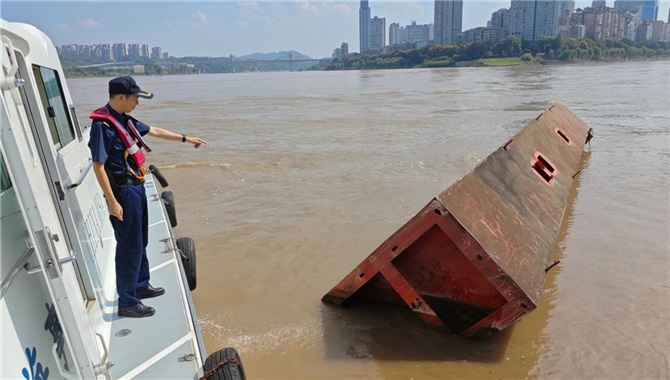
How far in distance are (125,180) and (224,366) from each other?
1454mm

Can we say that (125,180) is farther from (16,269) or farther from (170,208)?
(170,208)

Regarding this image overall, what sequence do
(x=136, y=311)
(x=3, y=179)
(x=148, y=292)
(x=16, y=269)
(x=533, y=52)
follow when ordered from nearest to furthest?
1. (x=16, y=269)
2. (x=3, y=179)
3. (x=136, y=311)
4. (x=148, y=292)
5. (x=533, y=52)

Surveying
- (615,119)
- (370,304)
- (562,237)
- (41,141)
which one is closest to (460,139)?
(615,119)

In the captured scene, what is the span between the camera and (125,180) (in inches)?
135

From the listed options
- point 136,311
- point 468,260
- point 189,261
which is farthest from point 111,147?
point 468,260

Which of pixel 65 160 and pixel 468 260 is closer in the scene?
pixel 65 160

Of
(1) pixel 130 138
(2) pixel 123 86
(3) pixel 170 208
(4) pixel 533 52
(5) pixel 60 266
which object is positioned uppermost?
(2) pixel 123 86

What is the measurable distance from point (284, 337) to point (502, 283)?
214 cm

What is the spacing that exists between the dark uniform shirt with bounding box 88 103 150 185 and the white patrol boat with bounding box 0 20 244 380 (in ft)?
0.81

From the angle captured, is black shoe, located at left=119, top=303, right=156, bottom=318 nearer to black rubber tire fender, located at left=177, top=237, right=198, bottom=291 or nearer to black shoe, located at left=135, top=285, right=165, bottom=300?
black shoe, located at left=135, top=285, right=165, bottom=300

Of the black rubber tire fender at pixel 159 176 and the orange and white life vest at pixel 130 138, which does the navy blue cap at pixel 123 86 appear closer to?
the orange and white life vest at pixel 130 138

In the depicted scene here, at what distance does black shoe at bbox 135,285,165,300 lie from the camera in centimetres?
377

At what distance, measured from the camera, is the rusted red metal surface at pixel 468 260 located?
3938mm

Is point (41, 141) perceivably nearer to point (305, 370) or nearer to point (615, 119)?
point (305, 370)
